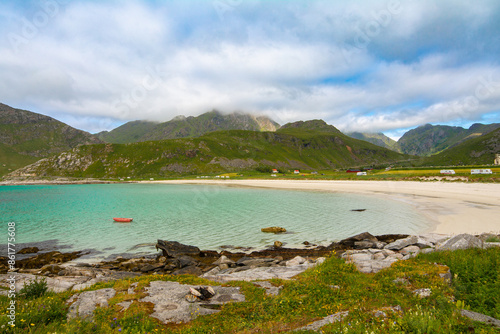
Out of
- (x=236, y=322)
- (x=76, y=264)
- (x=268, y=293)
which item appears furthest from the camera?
(x=76, y=264)

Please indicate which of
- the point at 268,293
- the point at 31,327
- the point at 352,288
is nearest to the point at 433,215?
the point at 352,288

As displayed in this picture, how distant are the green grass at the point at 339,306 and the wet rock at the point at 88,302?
0.97 ft

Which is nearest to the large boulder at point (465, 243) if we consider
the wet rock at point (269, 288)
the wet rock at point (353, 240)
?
the wet rock at point (353, 240)

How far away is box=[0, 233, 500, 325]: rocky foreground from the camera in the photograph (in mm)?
9297

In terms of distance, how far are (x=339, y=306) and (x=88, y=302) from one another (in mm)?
9654

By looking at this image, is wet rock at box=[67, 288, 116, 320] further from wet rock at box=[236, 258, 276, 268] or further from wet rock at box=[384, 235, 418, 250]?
wet rock at box=[384, 235, 418, 250]

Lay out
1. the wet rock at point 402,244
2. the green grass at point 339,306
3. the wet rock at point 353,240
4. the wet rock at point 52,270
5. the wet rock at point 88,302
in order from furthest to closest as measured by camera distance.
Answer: the wet rock at point 353,240 → the wet rock at point 402,244 → the wet rock at point 52,270 → the wet rock at point 88,302 → the green grass at point 339,306

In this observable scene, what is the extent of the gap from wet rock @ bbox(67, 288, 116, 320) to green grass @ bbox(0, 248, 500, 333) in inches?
11.6

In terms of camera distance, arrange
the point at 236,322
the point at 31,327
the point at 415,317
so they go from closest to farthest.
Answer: the point at 415,317, the point at 31,327, the point at 236,322

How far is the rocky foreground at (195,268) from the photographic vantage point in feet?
30.5

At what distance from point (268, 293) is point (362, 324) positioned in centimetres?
431

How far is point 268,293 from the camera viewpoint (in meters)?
9.91

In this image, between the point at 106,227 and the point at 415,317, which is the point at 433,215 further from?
the point at 106,227

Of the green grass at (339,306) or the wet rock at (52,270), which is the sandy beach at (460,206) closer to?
the green grass at (339,306)
